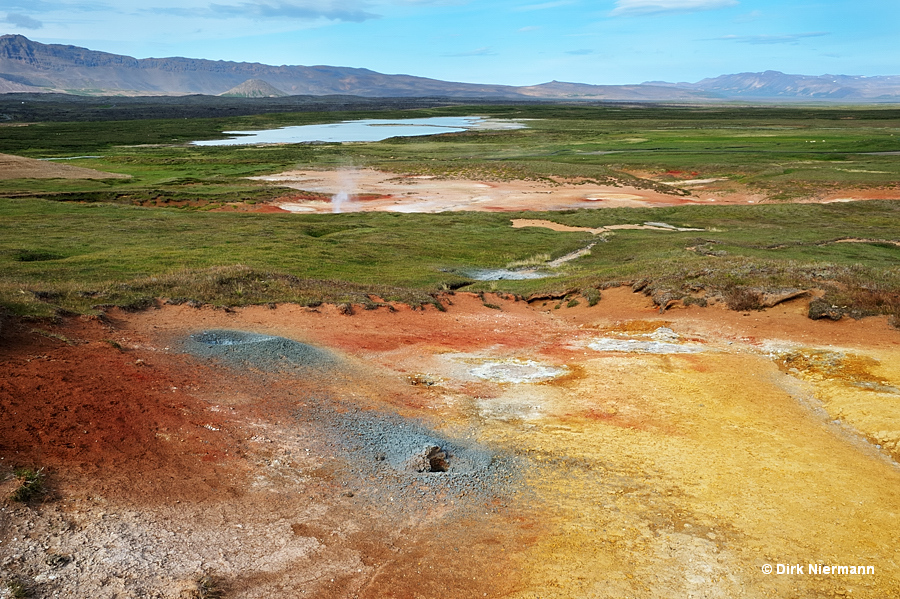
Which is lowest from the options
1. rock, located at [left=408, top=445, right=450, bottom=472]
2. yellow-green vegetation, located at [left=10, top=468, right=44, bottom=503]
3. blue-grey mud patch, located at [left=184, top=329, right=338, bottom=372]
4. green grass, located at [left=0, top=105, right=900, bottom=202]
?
rock, located at [left=408, top=445, right=450, bottom=472]

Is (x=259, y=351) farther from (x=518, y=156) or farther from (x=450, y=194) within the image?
(x=518, y=156)

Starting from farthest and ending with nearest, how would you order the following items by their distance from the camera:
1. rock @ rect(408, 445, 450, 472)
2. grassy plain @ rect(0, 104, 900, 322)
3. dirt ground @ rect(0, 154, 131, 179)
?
1. dirt ground @ rect(0, 154, 131, 179)
2. grassy plain @ rect(0, 104, 900, 322)
3. rock @ rect(408, 445, 450, 472)

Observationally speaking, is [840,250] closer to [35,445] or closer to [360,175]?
[35,445]

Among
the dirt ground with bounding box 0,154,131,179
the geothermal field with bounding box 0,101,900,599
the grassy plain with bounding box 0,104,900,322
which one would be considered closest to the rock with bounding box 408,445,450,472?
the geothermal field with bounding box 0,101,900,599

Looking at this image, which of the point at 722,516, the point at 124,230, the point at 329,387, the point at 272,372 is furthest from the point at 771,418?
the point at 124,230

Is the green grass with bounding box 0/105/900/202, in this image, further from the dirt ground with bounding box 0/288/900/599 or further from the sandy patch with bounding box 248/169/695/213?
the dirt ground with bounding box 0/288/900/599

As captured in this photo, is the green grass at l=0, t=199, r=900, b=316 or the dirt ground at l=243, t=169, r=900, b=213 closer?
the green grass at l=0, t=199, r=900, b=316

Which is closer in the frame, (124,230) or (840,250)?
(840,250)
